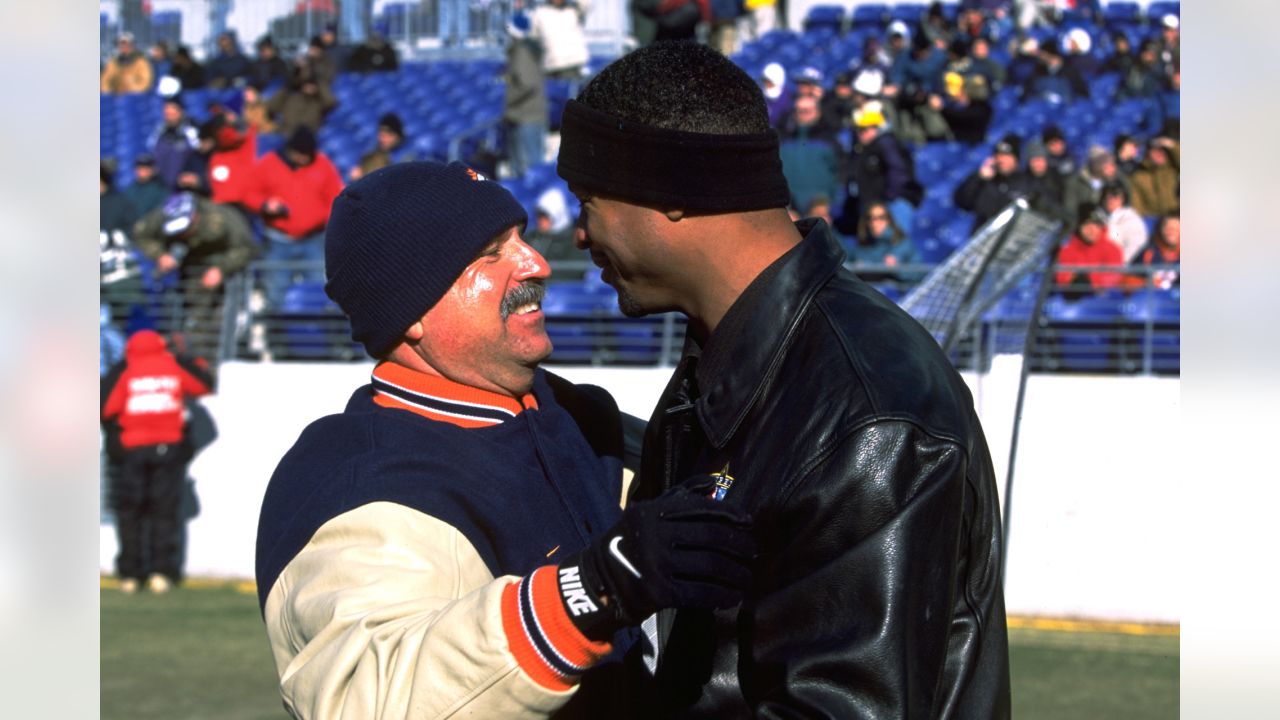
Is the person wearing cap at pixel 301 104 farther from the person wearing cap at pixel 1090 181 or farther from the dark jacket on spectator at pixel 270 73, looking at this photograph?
the person wearing cap at pixel 1090 181

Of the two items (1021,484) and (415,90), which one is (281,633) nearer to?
(1021,484)

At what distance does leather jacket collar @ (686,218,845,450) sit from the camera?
1.99m

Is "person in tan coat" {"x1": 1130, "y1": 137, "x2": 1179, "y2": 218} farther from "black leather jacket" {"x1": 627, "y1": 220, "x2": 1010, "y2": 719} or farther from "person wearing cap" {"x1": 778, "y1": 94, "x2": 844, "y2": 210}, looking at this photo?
"black leather jacket" {"x1": 627, "y1": 220, "x2": 1010, "y2": 719}

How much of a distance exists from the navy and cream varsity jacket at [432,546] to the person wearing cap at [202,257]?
8.22 meters

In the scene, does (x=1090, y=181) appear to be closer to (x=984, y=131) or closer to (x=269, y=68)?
(x=984, y=131)

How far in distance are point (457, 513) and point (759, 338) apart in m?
0.53

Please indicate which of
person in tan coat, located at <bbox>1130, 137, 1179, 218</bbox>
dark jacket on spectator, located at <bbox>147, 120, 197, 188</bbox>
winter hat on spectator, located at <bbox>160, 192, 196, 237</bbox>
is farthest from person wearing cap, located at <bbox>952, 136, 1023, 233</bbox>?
dark jacket on spectator, located at <bbox>147, 120, 197, 188</bbox>

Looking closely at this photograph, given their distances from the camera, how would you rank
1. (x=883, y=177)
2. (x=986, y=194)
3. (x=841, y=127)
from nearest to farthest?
1. (x=986, y=194)
2. (x=883, y=177)
3. (x=841, y=127)

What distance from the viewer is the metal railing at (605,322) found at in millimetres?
9258

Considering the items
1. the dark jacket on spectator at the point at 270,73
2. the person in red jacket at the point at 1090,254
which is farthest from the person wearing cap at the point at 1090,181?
the dark jacket on spectator at the point at 270,73

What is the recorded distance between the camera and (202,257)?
35.0 ft

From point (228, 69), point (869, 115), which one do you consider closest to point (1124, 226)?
point (869, 115)
